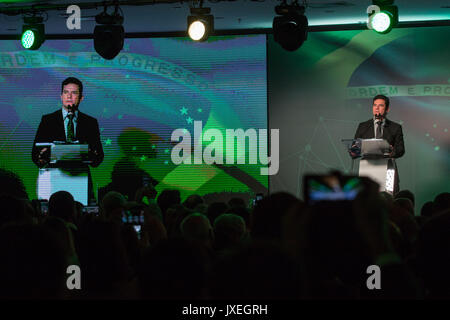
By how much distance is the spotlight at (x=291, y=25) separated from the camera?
751cm

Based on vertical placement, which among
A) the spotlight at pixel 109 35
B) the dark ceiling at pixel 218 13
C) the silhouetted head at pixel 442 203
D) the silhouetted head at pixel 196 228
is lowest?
the silhouetted head at pixel 196 228

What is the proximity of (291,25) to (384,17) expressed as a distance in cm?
108

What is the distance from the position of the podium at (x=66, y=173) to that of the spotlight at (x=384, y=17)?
3739 millimetres

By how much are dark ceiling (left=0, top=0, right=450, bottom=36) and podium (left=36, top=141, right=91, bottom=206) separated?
209cm

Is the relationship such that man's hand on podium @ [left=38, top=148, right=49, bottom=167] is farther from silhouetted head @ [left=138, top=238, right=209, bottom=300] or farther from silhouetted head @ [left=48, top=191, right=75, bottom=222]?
silhouetted head @ [left=138, top=238, right=209, bottom=300]

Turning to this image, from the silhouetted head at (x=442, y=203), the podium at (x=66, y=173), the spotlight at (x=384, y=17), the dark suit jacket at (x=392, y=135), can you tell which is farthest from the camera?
the dark suit jacket at (x=392, y=135)

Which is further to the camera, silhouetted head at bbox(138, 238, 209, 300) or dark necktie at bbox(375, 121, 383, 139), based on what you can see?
dark necktie at bbox(375, 121, 383, 139)

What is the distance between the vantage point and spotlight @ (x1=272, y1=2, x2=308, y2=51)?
751cm

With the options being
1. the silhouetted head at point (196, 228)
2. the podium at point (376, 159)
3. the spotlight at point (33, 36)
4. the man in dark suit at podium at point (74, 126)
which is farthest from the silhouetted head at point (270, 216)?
the man in dark suit at podium at point (74, 126)

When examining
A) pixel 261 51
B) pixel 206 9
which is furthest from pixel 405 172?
pixel 206 9

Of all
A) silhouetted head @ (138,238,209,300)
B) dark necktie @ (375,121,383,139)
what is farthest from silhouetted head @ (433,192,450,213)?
dark necktie @ (375,121,383,139)

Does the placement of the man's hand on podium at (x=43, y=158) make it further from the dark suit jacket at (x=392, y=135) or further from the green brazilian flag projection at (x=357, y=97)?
the dark suit jacket at (x=392, y=135)

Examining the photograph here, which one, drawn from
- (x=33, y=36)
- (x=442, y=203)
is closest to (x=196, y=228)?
(x=442, y=203)
